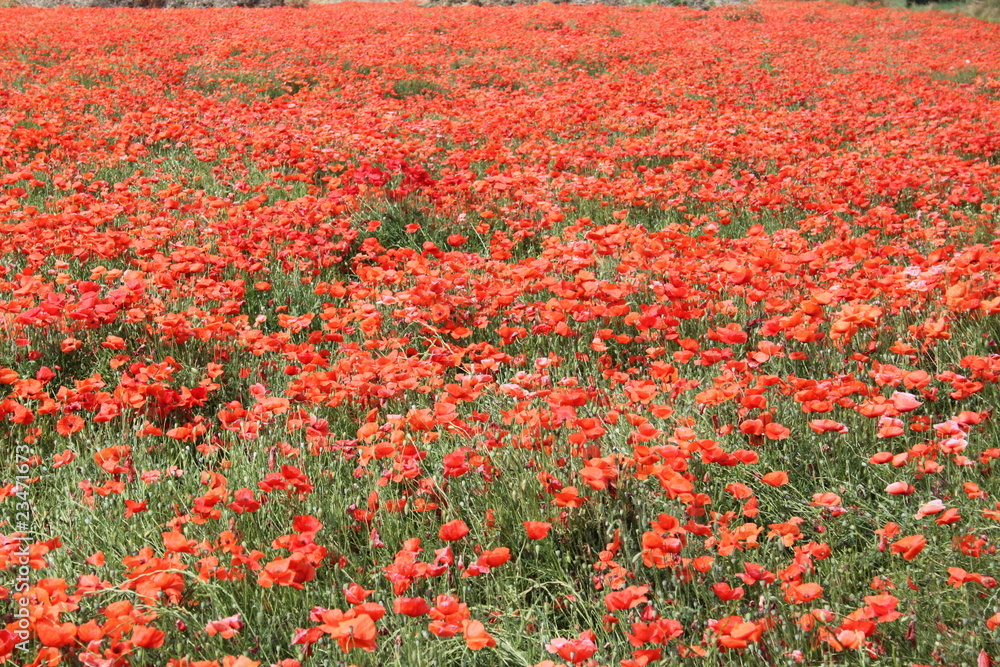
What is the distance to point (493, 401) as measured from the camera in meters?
3.01

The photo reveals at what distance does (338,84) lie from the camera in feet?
35.1

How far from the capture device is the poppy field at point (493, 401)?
193cm

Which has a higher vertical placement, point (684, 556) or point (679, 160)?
point (679, 160)

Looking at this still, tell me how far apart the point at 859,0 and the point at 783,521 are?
30.7 metres

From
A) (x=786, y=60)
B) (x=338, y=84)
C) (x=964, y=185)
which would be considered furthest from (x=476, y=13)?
(x=964, y=185)

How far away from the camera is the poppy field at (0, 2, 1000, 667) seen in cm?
193

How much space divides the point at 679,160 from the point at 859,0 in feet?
84.0

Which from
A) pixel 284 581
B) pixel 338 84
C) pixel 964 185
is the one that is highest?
pixel 338 84

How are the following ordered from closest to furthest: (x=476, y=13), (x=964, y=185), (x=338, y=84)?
1. (x=964, y=185)
2. (x=338, y=84)
3. (x=476, y=13)

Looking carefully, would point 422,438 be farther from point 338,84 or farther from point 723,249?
point 338,84

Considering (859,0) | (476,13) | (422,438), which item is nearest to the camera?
(422,438)

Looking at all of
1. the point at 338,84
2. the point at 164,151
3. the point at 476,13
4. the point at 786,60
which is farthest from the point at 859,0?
the point at 164,151

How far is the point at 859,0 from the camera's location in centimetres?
2756

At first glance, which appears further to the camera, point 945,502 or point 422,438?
point 422,438
